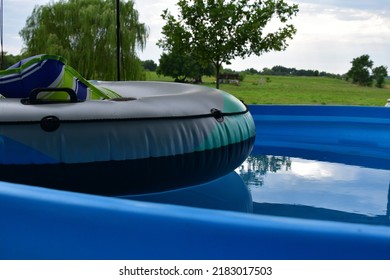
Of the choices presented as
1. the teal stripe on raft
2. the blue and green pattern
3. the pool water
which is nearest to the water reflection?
the pool water

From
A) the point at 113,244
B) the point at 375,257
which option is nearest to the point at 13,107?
the point at 113,244

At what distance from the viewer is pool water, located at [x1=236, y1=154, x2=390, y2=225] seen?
1993mm

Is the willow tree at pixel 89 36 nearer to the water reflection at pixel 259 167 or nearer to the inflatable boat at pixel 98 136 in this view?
the water reflection at pixel 259 167

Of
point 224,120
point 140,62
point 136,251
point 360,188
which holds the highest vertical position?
point 140,62

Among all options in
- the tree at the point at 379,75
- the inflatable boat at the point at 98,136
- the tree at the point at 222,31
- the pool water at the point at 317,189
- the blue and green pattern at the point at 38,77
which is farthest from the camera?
the tree at the point at 379,75

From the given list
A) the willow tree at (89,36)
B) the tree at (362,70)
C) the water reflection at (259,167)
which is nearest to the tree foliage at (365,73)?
the tree at (362,70)

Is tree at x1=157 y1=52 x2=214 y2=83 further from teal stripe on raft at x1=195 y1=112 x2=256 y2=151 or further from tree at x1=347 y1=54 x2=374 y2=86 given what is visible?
teal stripe on raft at x1=195 y1=112 x2=256 y2=151

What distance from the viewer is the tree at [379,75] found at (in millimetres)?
25094

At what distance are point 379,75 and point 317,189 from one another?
2510 centimetres

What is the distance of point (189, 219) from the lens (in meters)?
0.75

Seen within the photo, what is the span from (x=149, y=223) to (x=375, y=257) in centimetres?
35

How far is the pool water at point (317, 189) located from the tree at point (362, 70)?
24099mm

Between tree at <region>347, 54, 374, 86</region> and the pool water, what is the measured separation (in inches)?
949
